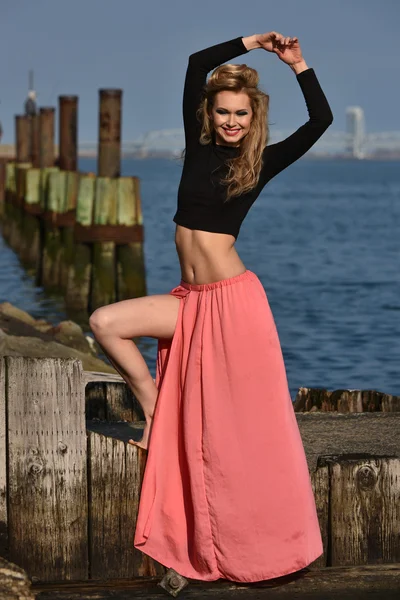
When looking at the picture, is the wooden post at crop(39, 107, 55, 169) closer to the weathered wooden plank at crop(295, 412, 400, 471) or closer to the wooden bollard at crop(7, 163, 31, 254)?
the wooden bollard at crop(7, 163, 31, 254)

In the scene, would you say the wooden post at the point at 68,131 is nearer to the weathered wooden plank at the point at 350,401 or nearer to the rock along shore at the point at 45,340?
the rock along shore at the point at 45,340

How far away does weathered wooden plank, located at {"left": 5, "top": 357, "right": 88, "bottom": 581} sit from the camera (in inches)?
171

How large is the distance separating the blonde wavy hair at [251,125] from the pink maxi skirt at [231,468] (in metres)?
0.39

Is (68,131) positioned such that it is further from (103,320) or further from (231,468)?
(231,468)

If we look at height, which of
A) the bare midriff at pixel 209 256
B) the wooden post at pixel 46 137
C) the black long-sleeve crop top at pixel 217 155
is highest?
the wooden post at pixel 46 137

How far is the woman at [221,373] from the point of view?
4438 mm

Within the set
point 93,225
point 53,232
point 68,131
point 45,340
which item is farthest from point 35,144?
point 45,340

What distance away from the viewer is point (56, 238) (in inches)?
806

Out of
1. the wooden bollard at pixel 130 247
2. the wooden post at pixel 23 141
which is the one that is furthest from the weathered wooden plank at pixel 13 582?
the wooden post at pixel 23 141

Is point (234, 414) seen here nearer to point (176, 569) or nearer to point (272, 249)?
point (176, 569)

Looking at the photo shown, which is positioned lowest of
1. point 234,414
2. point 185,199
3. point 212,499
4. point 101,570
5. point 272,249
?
point 101,570

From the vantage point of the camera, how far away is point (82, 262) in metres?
16.4

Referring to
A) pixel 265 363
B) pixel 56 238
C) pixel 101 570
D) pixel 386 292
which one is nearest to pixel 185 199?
pixel 265 363

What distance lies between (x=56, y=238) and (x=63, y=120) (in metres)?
2.28
